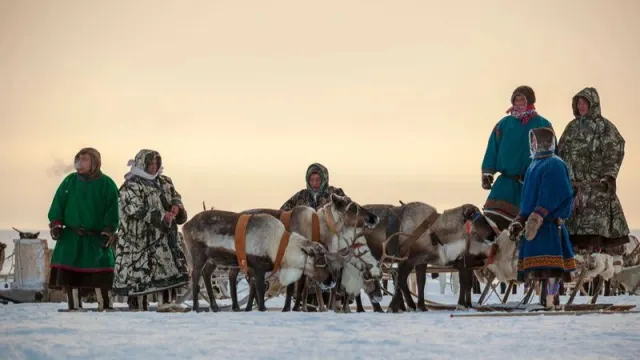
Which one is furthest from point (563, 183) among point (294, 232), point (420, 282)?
point (294, 232)

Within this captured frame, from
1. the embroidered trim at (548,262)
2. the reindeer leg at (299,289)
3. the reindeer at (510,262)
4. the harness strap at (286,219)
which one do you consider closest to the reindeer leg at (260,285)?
the reindeer leg at (299,289)

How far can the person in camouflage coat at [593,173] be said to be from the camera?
15602 millimetres

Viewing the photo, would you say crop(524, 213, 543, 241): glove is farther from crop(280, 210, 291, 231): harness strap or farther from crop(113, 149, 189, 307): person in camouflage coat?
crop(113, 149, 189, 307): person in camouflage coat

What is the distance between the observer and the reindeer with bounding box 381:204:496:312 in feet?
47.8

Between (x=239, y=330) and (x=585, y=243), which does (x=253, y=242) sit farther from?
(x=585, y=243)

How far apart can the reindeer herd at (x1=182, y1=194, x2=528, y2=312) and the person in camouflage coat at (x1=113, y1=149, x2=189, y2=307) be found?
2.76ft

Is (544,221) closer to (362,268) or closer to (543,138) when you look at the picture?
(543,138)

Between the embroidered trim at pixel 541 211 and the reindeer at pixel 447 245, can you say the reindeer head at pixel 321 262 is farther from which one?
the embroidered trim at pixel 541 211

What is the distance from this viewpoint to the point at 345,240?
14.8 m

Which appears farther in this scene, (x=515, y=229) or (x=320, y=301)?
(x=320, y=301)

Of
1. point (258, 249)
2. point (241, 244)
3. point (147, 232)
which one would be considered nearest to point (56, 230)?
point (147, 232)

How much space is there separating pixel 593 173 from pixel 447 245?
2.40m

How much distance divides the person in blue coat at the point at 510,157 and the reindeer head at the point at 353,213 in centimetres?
130

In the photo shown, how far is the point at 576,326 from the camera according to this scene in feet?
38.2
